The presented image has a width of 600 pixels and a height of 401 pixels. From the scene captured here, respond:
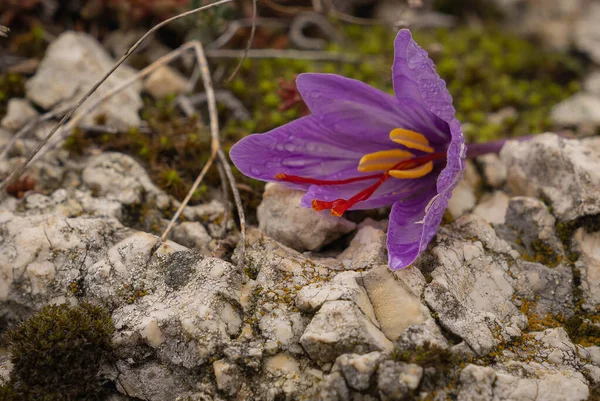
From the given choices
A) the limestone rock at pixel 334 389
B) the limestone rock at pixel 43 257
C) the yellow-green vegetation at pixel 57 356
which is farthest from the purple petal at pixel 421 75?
the yellow-green vegetation at pixel 57 356

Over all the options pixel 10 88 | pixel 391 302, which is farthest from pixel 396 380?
pixel 10 88

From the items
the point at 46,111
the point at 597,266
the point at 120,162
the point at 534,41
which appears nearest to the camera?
the point at 597,266

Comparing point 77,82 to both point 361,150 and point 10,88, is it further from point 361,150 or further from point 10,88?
point 361,150

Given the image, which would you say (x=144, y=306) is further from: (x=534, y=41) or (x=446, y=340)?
(x=534, y=41)

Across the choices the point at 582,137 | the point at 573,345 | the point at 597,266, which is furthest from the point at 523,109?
the point at 573,345

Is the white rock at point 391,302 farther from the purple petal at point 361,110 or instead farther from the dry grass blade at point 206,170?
the purple petal at point 361,110
